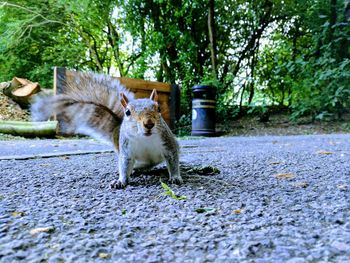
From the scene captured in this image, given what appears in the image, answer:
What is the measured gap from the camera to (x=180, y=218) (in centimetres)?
100

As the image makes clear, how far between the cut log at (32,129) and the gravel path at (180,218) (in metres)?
3.55

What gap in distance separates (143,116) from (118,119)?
453 mm

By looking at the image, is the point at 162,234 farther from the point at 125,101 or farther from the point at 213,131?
the point at 213,131

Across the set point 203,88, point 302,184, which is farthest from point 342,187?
point 203,88

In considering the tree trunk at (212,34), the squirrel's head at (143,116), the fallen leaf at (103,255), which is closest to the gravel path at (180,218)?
the fallen leaf at (103,255)

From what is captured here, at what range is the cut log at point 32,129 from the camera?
5.11m

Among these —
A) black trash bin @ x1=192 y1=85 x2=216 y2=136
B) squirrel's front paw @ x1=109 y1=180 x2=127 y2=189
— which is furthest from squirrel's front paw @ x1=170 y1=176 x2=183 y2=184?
black trash bin @ x1=192 y1=85 x2=216 y2=136

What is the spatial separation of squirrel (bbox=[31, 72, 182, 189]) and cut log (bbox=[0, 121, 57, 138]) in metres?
3.58

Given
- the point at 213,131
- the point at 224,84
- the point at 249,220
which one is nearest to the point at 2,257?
the point at 249,220

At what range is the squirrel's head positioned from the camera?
1.36 meters

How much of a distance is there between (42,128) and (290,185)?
4445 millimetres

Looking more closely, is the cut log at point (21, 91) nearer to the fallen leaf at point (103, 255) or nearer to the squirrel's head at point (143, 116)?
the squirrel's head at point (143, 116)

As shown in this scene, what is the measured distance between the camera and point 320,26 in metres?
6.26

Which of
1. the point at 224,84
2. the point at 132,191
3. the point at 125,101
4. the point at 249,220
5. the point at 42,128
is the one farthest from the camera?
the point at 224,84
